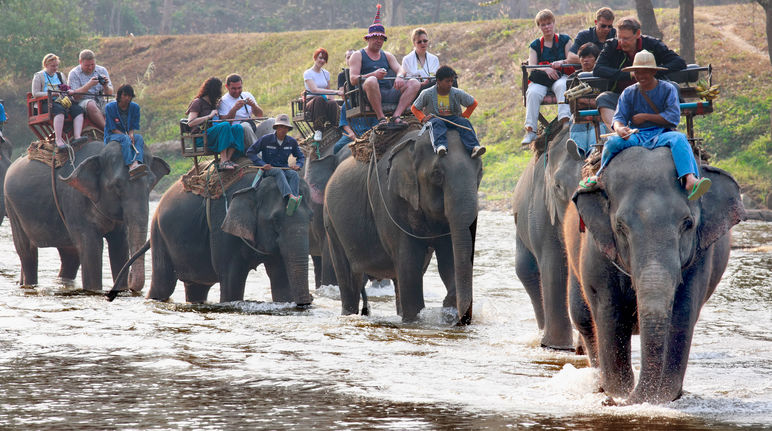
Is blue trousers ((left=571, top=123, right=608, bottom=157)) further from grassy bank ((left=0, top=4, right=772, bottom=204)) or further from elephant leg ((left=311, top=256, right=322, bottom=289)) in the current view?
grassy bank ((left=0, top=4, right=772, bottom=204))

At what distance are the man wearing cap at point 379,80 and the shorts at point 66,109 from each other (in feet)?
12.4

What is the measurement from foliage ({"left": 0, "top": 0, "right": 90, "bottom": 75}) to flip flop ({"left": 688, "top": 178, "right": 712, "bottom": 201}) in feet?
120

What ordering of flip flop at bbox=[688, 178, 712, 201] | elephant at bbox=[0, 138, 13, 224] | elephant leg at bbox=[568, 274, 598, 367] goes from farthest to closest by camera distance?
elephant at bbox=[0, 138, 13, 224], elephant leg at bbox=[568, 274, 598, 367], flip flop at bbox=[688, 178, 712, 201]

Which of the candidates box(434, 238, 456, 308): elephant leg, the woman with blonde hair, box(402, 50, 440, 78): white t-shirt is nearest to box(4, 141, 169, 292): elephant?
the woman with blonde hair

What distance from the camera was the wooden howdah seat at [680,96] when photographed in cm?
726

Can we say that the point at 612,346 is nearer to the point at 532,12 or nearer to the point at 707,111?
the point at 707,111

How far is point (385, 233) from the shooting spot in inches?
432

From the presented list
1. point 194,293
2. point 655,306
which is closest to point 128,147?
point 194,293

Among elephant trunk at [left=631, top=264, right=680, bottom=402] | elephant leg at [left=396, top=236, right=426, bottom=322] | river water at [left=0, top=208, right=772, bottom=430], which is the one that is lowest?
river water at [left=0, top=208, right=772, bottom=430]

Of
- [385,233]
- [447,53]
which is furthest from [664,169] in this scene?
[447,53]

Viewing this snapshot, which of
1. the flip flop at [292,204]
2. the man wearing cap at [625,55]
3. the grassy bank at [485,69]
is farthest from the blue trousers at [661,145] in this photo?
the grassy bank at [485,69]

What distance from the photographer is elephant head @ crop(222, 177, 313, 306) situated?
1148 cm

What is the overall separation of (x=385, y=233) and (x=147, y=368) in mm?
3506

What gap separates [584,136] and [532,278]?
1913mm
